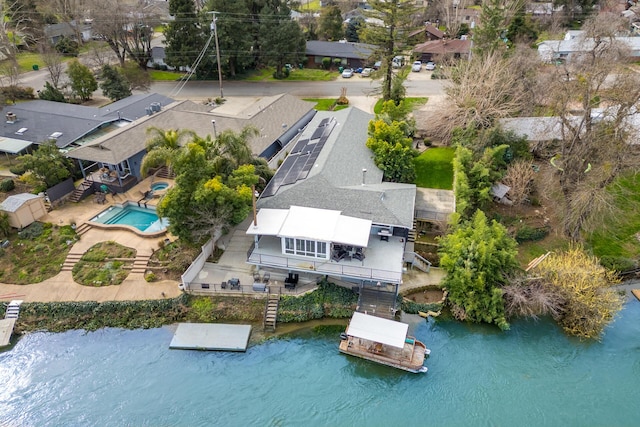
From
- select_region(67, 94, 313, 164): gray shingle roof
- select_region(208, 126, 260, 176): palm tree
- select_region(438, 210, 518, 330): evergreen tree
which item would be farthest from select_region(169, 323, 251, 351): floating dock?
select_region(67, 94, 313, 164): gray shingle roof

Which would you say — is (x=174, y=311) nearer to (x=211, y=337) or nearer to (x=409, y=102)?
(x=211, y=337)

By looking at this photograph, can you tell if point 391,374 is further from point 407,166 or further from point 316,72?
point 316,72

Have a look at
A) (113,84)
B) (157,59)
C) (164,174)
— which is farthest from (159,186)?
(157,59)

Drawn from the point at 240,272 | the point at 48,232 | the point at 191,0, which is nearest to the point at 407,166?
the point at 240,272

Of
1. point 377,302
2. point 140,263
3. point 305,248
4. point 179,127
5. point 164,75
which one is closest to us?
point 377,302

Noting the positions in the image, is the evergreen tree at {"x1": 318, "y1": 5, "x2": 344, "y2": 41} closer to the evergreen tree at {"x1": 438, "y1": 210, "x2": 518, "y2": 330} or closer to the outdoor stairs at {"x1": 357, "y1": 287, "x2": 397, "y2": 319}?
the evergreen tree at {"x1": 438, "y1": 210, "x2": 518, "y2": 330}

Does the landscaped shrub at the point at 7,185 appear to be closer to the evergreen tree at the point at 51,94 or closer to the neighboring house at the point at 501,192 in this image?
the evergreen tree at the point at 51,94
